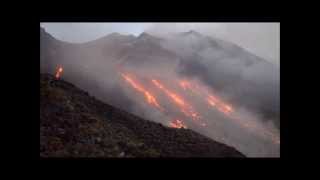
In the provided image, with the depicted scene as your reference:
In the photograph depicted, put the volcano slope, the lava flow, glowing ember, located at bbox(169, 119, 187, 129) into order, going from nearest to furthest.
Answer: the volcano slope < glowing ember, located at bbox(169, 119, 187, 129) < the lava flow

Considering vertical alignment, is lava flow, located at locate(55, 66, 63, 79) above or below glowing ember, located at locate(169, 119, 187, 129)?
above

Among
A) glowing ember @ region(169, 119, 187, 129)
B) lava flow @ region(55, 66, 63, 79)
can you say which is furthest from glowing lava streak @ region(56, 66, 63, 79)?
glowing ember @ region(169, 119, 187, 129)

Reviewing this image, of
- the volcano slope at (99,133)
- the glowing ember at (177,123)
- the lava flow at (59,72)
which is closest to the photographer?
the volcano slope at (99,133)

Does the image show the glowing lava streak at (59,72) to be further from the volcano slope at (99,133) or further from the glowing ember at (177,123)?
the glowing ember at (177,123)

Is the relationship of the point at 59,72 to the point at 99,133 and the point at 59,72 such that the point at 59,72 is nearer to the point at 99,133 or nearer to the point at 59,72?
the point at 59,72

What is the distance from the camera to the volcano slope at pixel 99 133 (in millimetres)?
5238

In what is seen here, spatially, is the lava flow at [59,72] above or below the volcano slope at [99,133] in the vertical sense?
above

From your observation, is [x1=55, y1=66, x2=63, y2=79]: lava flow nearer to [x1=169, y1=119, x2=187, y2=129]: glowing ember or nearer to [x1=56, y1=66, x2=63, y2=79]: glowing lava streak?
[x1=56, y1=66, x2=63, y2=79]: glowing lava streak

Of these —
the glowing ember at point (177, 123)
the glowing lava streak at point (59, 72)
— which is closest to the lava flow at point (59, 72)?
the glowing lava streak at point (59, 72)

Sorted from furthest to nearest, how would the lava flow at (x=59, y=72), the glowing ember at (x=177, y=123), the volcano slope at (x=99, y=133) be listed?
the lava flow at (x=59, y=72) < the glowing ember at (x=177, y=123) < the volcano slope at (x=99, y=133)

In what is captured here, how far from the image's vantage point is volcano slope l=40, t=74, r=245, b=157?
5238mm
